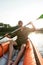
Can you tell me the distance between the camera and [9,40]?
3254 millimetres

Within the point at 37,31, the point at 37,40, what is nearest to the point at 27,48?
the point at 37,40

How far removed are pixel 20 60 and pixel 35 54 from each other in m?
0.34

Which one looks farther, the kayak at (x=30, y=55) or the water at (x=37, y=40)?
the water at (x=37, y=40)

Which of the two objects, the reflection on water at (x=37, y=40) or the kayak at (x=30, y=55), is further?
the reflection on water at (x=37, y=40)

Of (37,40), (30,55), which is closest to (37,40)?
(37,40)

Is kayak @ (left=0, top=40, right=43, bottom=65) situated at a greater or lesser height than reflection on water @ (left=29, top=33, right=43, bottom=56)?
lesser

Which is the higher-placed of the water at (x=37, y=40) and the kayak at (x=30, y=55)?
the water at (x=37, y=40)

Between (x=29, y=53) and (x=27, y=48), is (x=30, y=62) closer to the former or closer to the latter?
(x=29, y=53)

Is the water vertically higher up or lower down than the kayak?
higher up

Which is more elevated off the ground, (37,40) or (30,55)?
(37,40)

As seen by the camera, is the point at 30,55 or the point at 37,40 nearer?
the point at 30,55

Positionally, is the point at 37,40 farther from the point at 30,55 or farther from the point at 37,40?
the point at 30,55

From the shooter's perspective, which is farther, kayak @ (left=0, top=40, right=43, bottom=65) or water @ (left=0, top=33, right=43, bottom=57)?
water @ (left=0, top=33, right=43, bottom=57)

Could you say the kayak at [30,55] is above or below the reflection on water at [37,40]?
below
